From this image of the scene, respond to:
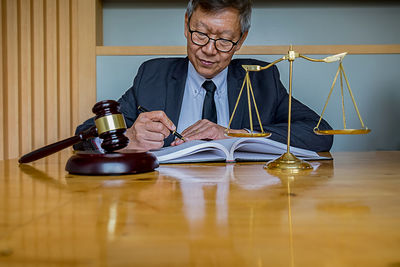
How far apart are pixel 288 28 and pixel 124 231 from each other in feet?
8.25

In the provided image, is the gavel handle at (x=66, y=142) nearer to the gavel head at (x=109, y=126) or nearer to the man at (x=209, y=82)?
the gavel head at (x=109, y=126)

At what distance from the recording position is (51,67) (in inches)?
96.2

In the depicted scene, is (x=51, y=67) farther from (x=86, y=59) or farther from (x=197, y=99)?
(x=197, y=99)

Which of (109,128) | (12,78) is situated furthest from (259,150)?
(12,78)

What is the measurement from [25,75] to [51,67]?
0.53ft

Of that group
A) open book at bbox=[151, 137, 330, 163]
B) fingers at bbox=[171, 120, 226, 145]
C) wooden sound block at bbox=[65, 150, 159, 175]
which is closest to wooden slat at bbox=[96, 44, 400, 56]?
fingers at bbox=[171, 120, 226, 145]

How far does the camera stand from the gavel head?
95cm

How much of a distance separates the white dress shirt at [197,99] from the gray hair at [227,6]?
1.04 ft

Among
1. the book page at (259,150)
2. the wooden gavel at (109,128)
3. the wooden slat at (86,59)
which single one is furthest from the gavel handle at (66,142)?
the wooden slat at (86,59)

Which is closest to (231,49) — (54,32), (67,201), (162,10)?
(162,10)

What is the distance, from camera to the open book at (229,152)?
1089 millimetres

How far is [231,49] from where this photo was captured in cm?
196

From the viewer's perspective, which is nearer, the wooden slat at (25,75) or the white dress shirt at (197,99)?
the white dress shirt at (197,99)

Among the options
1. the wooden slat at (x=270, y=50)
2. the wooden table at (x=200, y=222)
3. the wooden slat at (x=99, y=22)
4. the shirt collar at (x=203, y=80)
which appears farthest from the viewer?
the wooden slat at (x=99, y=22)
